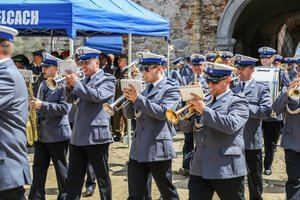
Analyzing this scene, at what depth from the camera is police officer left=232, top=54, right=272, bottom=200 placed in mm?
6754

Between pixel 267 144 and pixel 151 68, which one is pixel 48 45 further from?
pixel 151 68

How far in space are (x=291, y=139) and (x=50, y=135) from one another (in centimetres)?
278

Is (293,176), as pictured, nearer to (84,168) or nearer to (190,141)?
(84,168)

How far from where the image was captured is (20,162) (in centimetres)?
444

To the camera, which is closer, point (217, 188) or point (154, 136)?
point (217, 188)

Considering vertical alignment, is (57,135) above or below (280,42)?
below

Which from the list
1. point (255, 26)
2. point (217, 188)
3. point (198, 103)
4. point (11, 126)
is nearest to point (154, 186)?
point (217, 188)

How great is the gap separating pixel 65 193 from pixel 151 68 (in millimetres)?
1913

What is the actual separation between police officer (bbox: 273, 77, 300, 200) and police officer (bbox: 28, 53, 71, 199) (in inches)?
99.0

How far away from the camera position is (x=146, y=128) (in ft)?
19.2

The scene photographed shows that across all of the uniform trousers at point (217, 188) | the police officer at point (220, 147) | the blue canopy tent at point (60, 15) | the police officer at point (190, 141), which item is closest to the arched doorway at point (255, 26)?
the police officer at point (190, 141)

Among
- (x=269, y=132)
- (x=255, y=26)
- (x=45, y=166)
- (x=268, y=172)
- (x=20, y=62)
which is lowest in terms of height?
(x=268, y=172)

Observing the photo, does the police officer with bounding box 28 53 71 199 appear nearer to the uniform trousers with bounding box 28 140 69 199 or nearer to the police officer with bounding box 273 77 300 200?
the uniform trousers with bounding box 28 140 69 199

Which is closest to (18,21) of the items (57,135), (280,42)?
(57,135)
